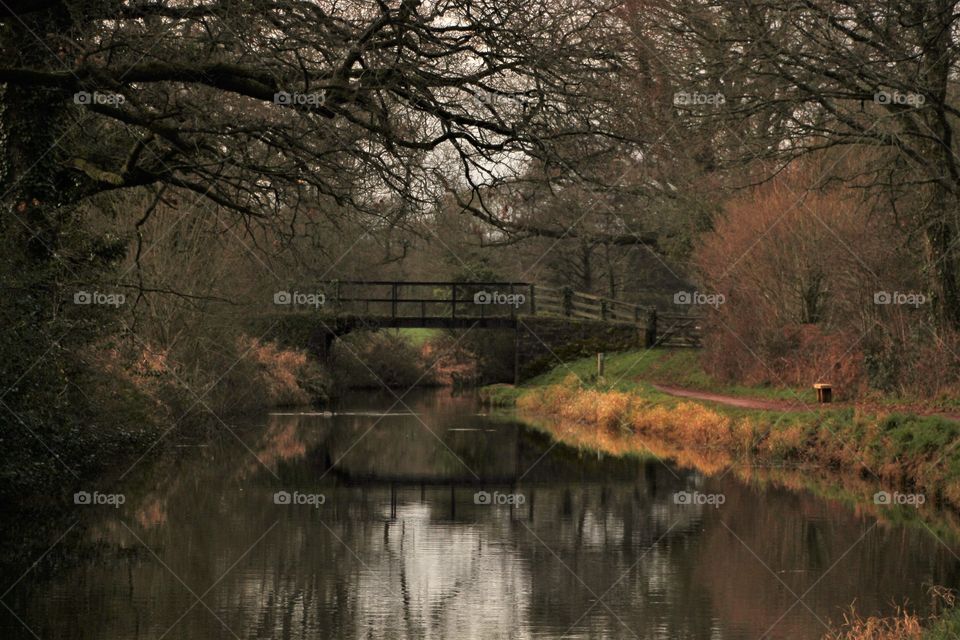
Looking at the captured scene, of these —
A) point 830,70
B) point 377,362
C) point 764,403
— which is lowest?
point 764,403

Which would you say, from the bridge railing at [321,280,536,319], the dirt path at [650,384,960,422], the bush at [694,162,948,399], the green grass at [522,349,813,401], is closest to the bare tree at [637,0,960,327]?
the bush at [694,162,948,399]

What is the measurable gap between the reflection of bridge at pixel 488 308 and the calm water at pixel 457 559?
18518 mm

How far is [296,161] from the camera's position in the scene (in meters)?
15.2

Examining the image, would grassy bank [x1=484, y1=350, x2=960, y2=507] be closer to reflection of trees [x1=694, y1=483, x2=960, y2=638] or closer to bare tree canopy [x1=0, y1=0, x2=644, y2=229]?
reflection of trees [x1=694, y1=483, x2=960, y2=638]

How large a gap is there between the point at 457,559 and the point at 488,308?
31679 mm

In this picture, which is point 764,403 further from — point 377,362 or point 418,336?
point 418,336

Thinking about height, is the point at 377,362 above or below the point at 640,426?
above

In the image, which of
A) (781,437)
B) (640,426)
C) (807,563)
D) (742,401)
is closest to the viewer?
(807,563)

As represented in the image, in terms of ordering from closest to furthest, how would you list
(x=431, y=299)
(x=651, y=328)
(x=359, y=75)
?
(x=359, y=75), (x=651, y=328), (x=431, y=299)

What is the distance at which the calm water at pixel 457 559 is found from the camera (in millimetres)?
11969

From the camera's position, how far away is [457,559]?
1532 centimetres

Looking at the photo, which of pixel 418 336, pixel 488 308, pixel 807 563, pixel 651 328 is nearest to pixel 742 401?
pixel 651 328

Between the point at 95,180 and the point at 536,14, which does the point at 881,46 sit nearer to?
the point at 536,14

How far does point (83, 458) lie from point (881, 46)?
40.5ft
